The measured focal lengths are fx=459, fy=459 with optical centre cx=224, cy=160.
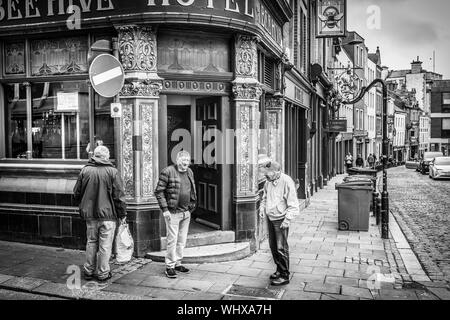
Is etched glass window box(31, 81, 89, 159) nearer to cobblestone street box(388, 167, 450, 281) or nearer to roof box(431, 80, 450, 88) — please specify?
cobblestone street box(388, 167, 450, 281)

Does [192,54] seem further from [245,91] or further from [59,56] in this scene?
[59,56]

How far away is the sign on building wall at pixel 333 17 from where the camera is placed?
54.2 feet

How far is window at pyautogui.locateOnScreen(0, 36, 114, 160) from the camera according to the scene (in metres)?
8.56

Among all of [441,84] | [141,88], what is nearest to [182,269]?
[141,88]

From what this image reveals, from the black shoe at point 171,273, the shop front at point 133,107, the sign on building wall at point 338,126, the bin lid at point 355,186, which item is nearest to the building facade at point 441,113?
the sign on building wall at point 338,126

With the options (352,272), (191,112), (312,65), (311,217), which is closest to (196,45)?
(191,112)

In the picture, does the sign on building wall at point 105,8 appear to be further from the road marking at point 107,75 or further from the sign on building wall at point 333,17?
the sign on building wall at point 333,17

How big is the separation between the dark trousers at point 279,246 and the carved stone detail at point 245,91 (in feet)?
9.02

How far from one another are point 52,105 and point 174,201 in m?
3.78

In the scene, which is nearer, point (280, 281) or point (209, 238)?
point (280, 281)

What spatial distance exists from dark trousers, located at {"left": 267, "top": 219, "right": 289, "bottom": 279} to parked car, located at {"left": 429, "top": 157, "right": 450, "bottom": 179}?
82.0 feet

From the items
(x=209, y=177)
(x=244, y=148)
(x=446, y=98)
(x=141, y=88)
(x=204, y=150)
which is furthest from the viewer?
(x=446, y=98)

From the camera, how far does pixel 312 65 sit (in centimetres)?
1827

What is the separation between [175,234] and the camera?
6977mm
